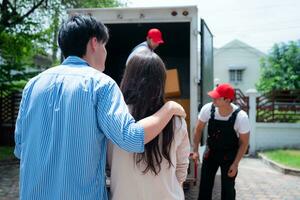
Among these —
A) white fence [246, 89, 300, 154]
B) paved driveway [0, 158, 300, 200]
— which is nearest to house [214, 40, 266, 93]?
white fence [246, 89, 300, 154]

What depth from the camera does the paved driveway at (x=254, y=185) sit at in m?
7.38

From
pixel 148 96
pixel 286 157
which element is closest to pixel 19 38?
pixel 286 157

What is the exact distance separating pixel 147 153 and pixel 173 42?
5.85 metres

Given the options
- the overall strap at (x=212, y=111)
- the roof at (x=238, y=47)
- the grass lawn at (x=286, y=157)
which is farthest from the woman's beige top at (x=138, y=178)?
the roof at (x=238, y=47)

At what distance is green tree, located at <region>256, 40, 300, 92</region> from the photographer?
84.2 feet

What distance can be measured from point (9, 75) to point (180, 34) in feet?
23.9

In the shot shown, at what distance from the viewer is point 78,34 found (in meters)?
2.08

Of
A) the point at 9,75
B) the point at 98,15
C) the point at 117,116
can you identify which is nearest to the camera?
the point at 117,116

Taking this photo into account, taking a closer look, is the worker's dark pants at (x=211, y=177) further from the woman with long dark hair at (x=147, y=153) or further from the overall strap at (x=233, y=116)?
the woman with long dark hair at (x=147, y=153)

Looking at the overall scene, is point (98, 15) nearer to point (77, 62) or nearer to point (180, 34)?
point (180, 34)

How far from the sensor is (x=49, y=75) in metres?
2.09

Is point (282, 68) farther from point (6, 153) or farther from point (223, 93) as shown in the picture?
point (223, 93)

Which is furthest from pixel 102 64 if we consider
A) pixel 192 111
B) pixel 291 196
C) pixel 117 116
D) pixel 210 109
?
pixel 291 196

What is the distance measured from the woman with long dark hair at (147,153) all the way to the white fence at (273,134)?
1188 centimetres
